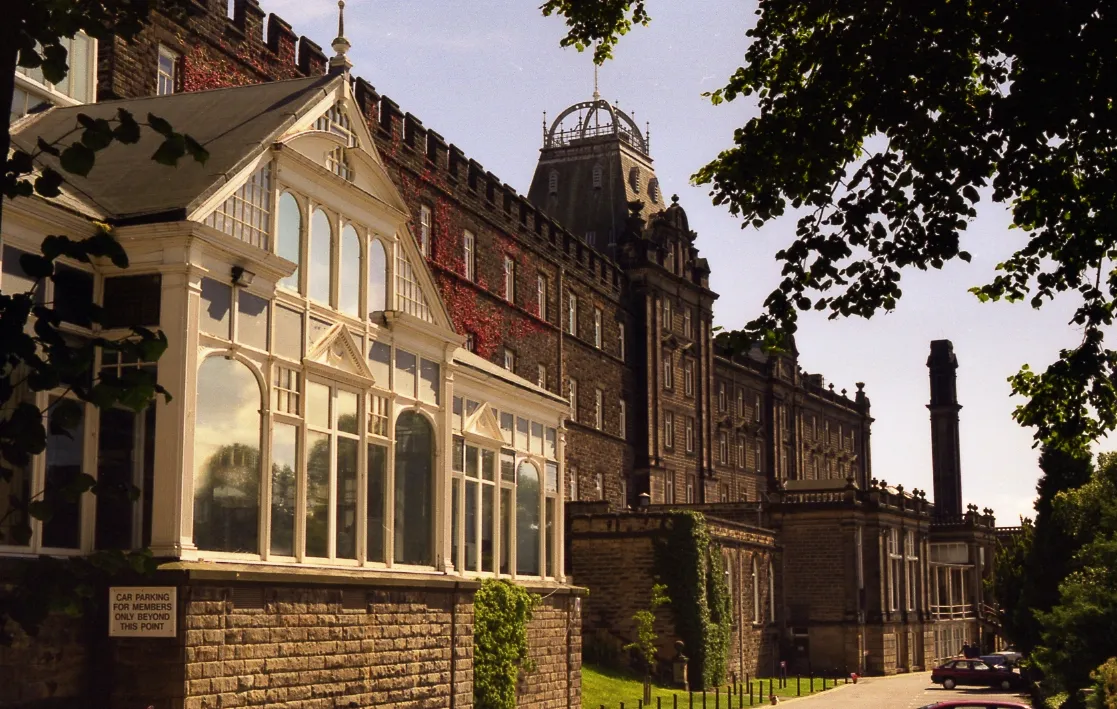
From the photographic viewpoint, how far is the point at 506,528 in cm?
3372

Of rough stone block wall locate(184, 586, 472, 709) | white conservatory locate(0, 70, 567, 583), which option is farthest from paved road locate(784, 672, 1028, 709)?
rough stone block wall locate(184, 586, 472, 709)

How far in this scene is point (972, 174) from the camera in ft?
44.9

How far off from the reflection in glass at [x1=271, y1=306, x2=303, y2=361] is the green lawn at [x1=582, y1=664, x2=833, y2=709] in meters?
17.9

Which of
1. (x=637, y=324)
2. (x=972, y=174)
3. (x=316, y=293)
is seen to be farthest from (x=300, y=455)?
(x=637, y=324)

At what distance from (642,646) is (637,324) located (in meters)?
22.0

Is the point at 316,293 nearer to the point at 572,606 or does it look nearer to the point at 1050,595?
the point at 572,606

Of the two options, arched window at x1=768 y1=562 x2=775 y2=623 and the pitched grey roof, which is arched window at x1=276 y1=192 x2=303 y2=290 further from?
arched window at x1=768 y1=562 x2=775 y2=623

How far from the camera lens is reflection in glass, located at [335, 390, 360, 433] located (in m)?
24.5

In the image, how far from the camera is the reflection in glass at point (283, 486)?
74.0 feet

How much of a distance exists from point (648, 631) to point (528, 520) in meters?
13.4

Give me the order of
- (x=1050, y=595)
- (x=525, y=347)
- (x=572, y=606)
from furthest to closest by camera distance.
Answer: (x=525, y=347)
(x=1050, y=595)
(x=572, y=606)

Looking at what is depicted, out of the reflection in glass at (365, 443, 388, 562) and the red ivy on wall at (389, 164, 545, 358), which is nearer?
the reflection in glass at (365, 443, 388, 562)

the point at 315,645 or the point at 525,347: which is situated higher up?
the point at 525,347

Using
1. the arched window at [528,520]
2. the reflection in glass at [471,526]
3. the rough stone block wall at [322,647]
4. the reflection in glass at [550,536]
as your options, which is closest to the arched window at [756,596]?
the reflection in glass at [550,536]
